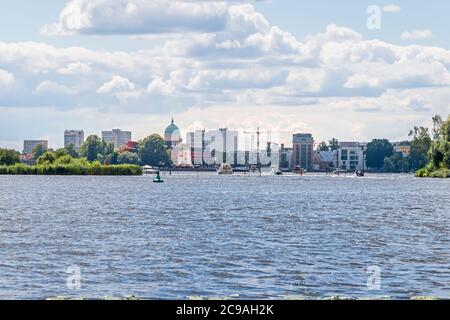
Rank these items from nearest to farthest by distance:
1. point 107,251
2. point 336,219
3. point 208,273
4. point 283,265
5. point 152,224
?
point 208,273 → point 283,265 → point 107,251 → point 152,224 → point 336,219

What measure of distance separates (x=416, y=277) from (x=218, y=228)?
30684 millimetres

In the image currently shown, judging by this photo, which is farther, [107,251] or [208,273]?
[107,251]

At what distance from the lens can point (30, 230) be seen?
2603 inches

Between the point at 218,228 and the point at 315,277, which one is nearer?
the point at 315,277

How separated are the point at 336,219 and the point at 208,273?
4266 cm

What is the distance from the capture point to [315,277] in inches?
1556

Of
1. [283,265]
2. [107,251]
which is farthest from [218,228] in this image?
[283,265]
